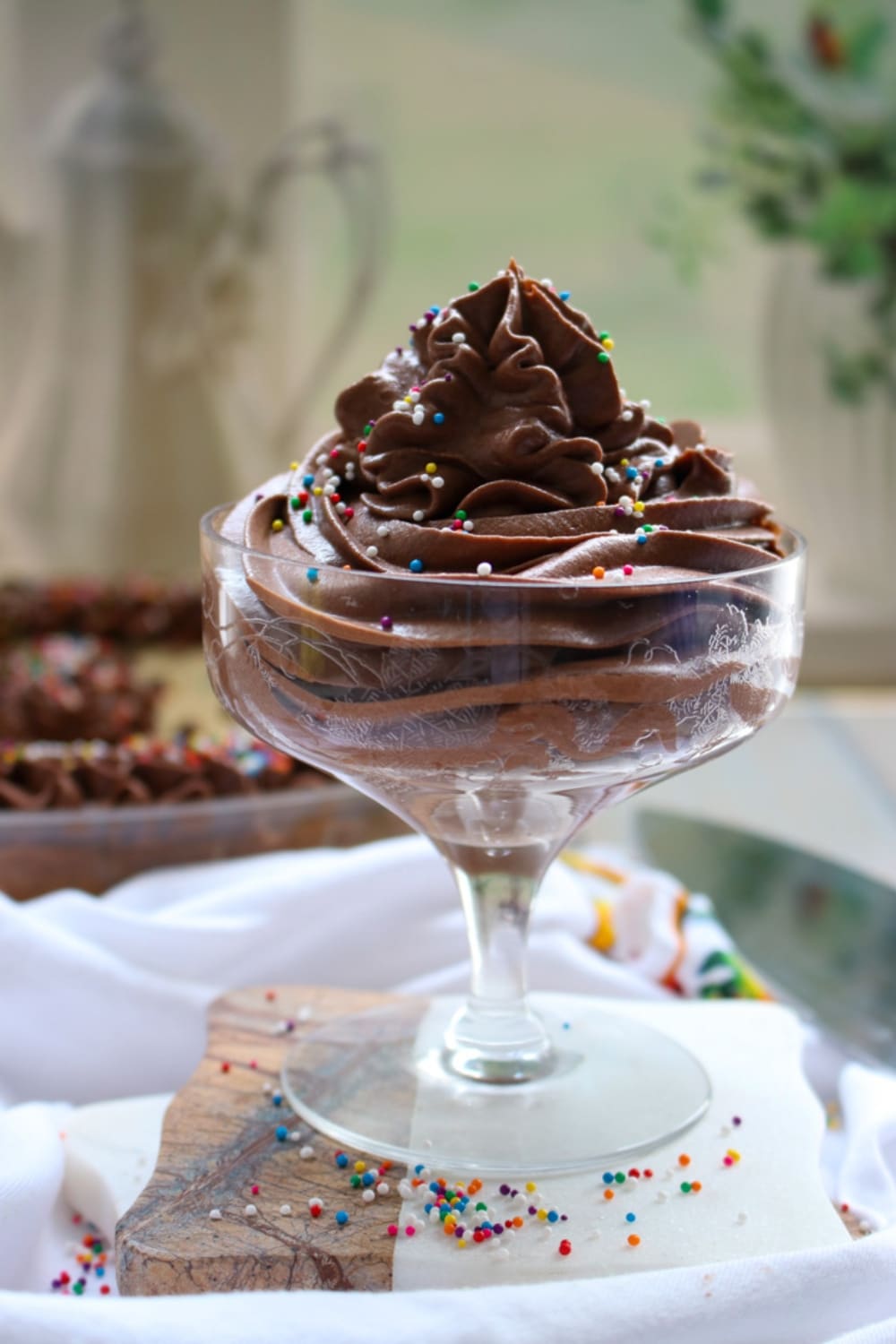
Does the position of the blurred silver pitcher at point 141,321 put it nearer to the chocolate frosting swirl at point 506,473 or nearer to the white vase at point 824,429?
the white vase at point 824,429

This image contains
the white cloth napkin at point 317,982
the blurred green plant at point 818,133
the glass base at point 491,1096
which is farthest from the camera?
the blurred green plant at point 818,133

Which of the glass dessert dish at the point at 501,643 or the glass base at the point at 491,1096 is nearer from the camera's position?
the glass dessert dish at the point at 501,643

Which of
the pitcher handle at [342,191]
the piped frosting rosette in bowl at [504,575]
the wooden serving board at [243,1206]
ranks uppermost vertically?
the pitcher handle at [342,191]

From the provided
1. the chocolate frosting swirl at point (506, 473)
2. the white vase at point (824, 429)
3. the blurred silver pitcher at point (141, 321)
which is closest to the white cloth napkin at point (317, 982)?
the chocolate frosting swirl at point (506, 473)

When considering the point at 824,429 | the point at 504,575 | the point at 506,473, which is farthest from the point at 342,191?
the point at 504,575

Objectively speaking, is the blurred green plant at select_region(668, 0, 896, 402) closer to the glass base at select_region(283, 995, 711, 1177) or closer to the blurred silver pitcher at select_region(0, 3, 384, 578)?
the blurred silver pitcher at select_region(0, 3, 384, 578)

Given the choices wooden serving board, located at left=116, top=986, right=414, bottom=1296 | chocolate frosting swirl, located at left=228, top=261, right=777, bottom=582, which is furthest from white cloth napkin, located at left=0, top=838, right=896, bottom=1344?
chocolate frosting swirl, located at left=228, top=261, right=777, bottom=582
